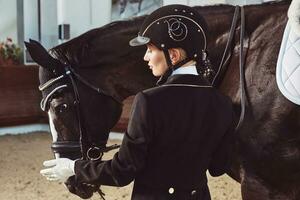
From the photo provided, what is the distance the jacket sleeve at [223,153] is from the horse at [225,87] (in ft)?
0.72

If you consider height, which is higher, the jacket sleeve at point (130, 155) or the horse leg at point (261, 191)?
the jacket sleeve at point (130, 155)

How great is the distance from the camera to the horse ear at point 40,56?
5.53 ft

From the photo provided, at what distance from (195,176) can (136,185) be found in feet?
0.47

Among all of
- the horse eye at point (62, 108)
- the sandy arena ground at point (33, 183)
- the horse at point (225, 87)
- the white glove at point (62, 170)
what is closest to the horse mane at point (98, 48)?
the horse at point (225, 87)

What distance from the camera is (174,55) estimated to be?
119 centimetres

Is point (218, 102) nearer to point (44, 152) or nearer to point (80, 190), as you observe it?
point (80, 190)

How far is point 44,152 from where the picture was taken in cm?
439

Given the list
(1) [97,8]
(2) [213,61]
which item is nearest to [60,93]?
(2) [213,61]

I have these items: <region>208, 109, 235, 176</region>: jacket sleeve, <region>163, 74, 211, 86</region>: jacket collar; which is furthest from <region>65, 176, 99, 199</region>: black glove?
<region>163, 74, 211, 86</region>: jacket collar

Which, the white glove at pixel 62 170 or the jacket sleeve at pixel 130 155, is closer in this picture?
the jacket sleeve at pixel 130 155

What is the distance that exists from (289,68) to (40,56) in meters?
0.80

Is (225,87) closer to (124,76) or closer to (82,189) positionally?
(124,76)

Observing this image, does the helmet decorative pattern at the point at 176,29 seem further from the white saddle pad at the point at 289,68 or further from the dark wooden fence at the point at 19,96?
the dark wooden fence at the point at 19,96

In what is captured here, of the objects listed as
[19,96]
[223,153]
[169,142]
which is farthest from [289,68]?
[19,96]
